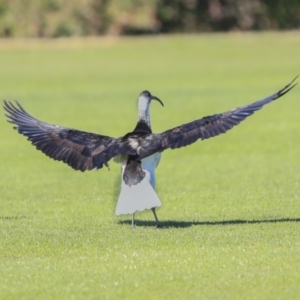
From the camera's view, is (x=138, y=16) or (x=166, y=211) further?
(x=138, y=16)

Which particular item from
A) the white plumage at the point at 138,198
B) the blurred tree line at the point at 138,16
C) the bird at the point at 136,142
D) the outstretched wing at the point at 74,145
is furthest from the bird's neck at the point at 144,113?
the blurred tree line at the point at 138,16

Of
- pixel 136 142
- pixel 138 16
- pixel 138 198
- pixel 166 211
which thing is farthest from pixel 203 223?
A: pixel 138 16

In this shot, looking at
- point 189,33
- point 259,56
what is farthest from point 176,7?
point 259,56

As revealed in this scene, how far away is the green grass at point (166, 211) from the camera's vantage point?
9.74 metres

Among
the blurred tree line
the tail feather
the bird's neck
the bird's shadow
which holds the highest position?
the blurred tree line

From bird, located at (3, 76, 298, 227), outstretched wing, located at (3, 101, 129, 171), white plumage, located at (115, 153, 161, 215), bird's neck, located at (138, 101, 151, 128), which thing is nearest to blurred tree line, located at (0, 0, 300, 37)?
outstretched wing, located at (3, 101, 129, 171)

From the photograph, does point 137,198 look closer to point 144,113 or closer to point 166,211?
point 144,113

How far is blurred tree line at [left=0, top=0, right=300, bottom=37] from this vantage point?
2712 inches

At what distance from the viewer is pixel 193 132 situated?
1256 centimetres

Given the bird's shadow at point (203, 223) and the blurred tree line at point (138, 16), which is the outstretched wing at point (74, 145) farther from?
the blurred tree line at point (138, 16)

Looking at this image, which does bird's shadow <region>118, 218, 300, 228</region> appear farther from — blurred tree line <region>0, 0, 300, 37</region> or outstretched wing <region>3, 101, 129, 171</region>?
blurred tree line <region>0, 0, 300, 37</region>

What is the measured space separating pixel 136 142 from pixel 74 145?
0.83 m

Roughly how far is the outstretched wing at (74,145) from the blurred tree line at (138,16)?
55779 millimetres

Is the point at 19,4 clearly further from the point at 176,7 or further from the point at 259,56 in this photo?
the point at 259,56
